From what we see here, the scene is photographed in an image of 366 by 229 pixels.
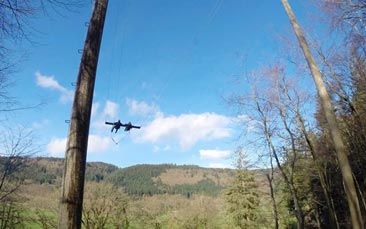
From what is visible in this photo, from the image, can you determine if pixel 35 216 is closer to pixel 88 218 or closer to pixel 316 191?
pixel 88 218

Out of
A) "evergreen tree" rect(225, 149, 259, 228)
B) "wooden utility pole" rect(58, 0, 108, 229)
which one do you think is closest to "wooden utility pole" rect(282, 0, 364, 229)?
"wooden utility pole" rect(58, 0, 108, 229)

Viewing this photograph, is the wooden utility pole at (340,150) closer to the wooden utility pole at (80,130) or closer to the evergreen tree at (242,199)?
the wooden utility pole at (80,130)

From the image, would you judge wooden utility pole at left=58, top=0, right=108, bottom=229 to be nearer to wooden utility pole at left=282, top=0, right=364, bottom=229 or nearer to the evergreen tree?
wooden utility pole at left=282, top=0, right=364, bottom=229

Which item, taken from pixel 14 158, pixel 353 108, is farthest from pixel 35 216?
pixel 353 108

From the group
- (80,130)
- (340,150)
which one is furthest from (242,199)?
(80,130)

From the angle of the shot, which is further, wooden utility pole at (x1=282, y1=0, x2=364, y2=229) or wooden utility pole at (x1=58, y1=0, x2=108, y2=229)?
wooden utility pole at (x1=282, y1=0, x2=364, y2=229)

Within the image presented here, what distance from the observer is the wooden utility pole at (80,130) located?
149 inches

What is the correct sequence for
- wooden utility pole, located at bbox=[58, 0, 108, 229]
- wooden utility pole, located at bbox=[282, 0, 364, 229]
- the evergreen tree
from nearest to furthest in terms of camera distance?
wooden utility pole, located at bbox=[58, 0, 108, 229] → wooden utility pole, located at bbox=[282, 0, 364, 229] → the evergreen tree

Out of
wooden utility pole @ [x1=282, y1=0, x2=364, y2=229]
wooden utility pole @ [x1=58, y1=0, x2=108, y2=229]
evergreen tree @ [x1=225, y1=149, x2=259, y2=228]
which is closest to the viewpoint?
wooden utility pole @ [x1=58, y1=0, x2=108, y2=229]

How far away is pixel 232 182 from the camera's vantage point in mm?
38875

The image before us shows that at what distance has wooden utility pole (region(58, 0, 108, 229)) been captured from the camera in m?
3.78

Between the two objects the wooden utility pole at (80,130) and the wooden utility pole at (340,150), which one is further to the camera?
the wooden utility pole at (340,150)

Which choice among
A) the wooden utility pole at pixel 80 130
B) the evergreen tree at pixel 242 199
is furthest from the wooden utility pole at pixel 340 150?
the evergreen tree at pixel 242 199

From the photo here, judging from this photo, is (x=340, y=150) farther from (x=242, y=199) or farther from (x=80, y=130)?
(x=242, y=199)
